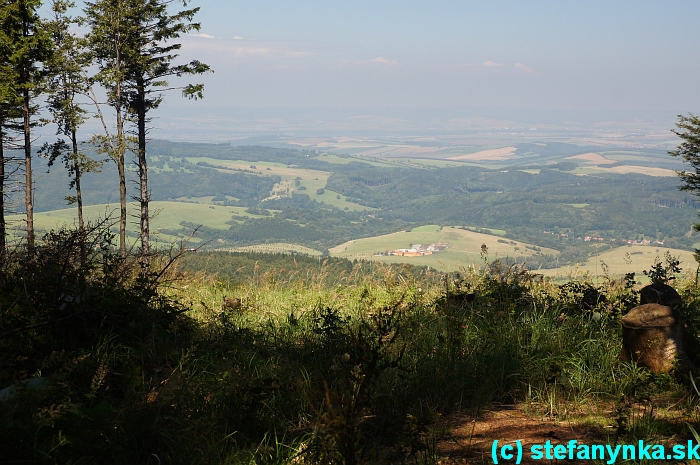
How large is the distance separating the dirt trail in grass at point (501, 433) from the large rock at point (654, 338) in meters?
1.01

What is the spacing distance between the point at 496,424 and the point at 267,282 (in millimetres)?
5353

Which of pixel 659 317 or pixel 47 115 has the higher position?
pixel 47 115

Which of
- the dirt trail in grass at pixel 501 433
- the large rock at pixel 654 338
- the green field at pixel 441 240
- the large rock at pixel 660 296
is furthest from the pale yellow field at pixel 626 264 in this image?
the green field at pixel 441 240

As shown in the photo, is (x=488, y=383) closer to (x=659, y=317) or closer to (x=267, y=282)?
(x=659, y=317)

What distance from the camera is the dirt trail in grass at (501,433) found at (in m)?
2.93

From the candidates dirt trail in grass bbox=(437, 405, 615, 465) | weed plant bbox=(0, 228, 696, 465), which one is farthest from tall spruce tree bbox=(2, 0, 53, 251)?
dirt trail in grass bbox=(437, 405, 615, 465)

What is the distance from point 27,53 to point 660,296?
1961cm

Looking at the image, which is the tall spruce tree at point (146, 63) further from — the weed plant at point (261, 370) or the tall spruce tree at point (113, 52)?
the weed plant at point (261, 370)

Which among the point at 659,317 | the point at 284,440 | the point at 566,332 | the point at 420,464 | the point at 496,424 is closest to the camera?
the point at 420,464

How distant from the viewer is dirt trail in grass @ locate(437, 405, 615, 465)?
293 centimetres

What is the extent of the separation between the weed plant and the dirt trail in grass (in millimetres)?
127

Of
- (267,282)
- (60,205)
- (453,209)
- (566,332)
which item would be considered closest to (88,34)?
(267,282)

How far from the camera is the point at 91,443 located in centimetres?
241

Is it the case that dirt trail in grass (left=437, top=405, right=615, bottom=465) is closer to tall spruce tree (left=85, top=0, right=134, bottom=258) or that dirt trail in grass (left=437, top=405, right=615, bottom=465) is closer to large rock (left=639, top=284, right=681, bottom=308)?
large rock (left=639, top=284, right=681, bottom=308)
